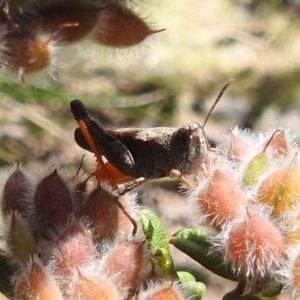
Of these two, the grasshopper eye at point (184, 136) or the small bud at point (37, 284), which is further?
the grasshopper eye at point (184, 136)

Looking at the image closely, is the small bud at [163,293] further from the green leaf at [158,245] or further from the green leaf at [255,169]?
the green leaf at [255,169]

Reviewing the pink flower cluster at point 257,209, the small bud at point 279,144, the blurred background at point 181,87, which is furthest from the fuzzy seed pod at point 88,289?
the blurred background at point 181,87

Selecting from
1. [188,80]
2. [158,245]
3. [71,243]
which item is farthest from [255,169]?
[188,80]

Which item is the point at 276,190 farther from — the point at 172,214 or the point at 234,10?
the point at 234,10

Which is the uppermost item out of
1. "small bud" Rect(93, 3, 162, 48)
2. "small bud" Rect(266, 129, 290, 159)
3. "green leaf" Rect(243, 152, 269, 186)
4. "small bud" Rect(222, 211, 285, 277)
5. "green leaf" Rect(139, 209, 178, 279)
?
"small bud" Rect(93, 3, 162, 48)

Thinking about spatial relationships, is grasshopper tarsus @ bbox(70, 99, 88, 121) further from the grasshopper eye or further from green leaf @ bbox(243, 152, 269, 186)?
green leaf @ bbox(243, 152, 269, 186)

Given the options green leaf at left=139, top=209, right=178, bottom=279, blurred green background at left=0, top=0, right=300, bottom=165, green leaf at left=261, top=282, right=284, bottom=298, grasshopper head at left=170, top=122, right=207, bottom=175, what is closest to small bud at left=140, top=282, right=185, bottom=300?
green leaf at left=139, top=209, right=178, bottom=279

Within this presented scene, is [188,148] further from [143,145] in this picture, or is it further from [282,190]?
[282,190]
